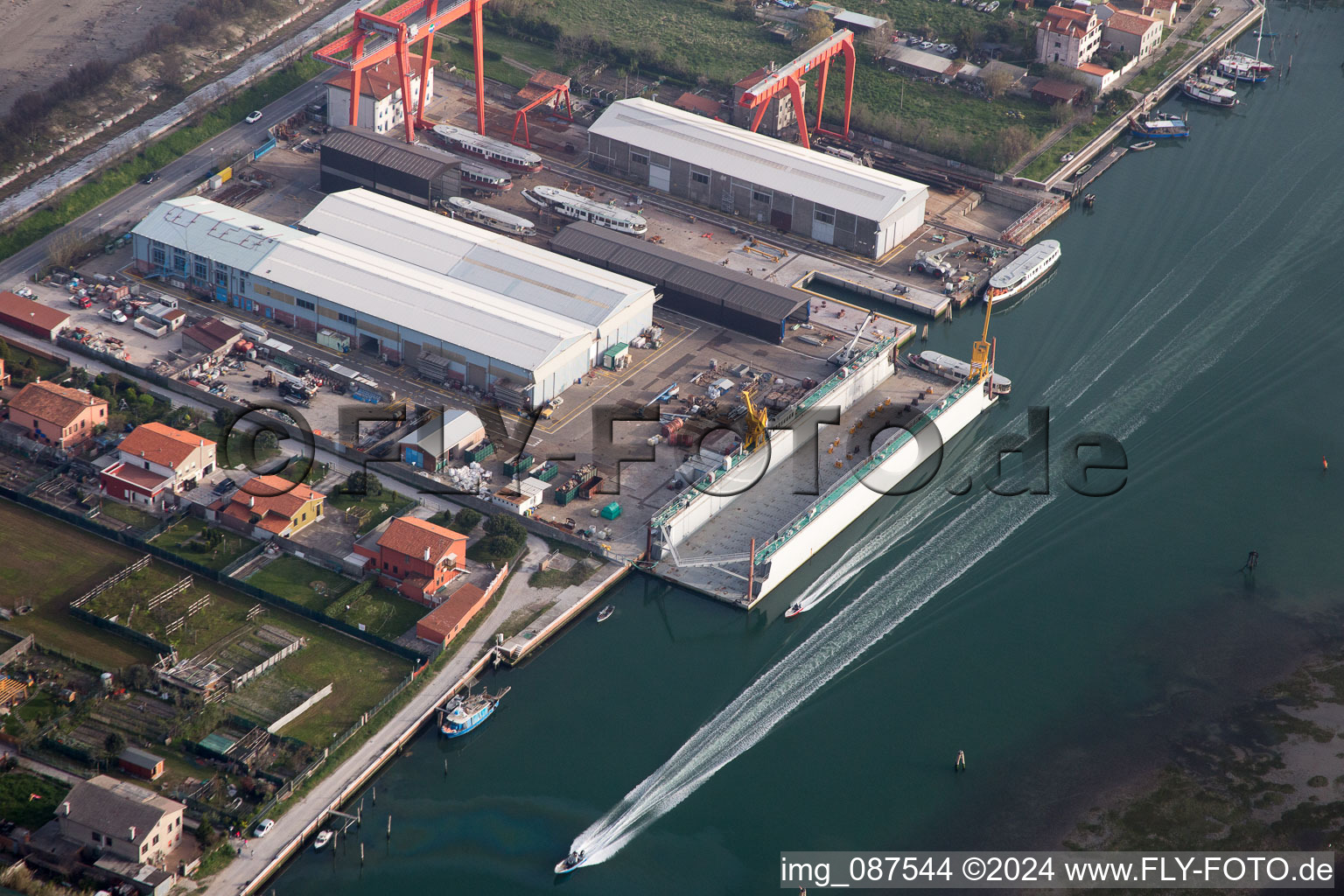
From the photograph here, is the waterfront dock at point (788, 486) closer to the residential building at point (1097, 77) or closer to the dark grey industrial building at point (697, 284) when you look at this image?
the dark grey industrial building at point (697, 284)

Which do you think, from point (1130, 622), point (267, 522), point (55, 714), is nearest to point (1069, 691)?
point (1130, 622)

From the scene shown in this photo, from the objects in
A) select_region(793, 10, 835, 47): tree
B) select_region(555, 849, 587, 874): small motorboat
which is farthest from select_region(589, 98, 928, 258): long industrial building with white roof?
select_region(555, 849, 587, 874): small motorboat

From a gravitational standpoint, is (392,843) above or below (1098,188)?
below

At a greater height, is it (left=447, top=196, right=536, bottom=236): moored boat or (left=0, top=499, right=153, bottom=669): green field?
(left=447, top=196, right=536, bottom=236): moored boat

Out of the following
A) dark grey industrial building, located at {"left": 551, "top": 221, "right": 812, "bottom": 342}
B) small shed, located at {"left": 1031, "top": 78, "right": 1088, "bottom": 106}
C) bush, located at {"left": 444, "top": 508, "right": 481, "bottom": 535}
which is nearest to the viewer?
bush, located at {"left": 444, "top": 508, "right": 481, "bottom": 535}

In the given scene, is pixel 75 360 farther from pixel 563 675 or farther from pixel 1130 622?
pixel 1130 622

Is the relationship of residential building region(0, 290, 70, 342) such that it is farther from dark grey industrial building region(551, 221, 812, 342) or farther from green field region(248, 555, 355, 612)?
dark grey industrial building region(551, 221, 812, 342)

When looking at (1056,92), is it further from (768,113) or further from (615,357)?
(615,357)

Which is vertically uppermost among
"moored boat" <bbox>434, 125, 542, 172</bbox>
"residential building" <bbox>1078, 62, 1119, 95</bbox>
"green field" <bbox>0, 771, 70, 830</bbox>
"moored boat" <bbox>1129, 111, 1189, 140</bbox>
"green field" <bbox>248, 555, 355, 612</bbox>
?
"residential building" <bbox>1078, 62, 1119, 95</bbox>

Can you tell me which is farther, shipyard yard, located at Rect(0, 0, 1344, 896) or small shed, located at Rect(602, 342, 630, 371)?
small shed, located at Rect(602, 342, 630, 371)
